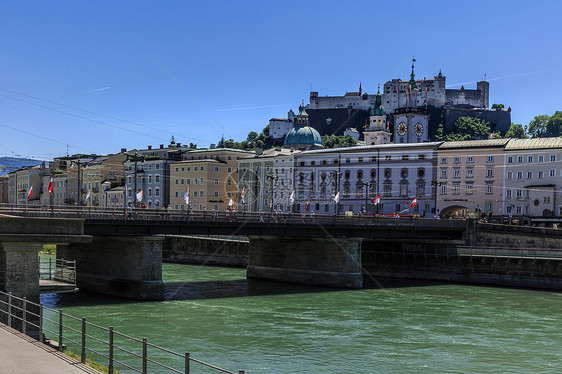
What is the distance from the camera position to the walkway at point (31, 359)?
631 inches

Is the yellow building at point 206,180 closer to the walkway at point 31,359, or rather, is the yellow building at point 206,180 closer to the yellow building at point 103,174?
the yellow building at point 103,174

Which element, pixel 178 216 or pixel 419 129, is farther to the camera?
pixel 419 129

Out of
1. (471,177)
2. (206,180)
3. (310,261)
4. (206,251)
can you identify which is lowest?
(206,251)

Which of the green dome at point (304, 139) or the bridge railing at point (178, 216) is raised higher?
the green dome at point (304, 139)

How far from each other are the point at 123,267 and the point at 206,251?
35.9 metres

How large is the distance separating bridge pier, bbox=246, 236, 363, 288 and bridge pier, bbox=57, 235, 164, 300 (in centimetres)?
1665

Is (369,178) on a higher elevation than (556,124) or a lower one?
lower

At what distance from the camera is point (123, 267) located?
52156mm

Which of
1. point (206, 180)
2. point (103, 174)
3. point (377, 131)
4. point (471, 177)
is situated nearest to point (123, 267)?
point (471, 177)

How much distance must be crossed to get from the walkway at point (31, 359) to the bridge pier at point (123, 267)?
30.9 metres

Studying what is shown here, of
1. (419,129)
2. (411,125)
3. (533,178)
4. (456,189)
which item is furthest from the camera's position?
Answer: (419,129)

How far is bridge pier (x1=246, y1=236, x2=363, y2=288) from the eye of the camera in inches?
2454

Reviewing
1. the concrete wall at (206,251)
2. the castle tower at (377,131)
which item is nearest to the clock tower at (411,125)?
the castle tower at (377,131)

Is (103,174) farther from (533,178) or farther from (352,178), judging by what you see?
(533,178)
